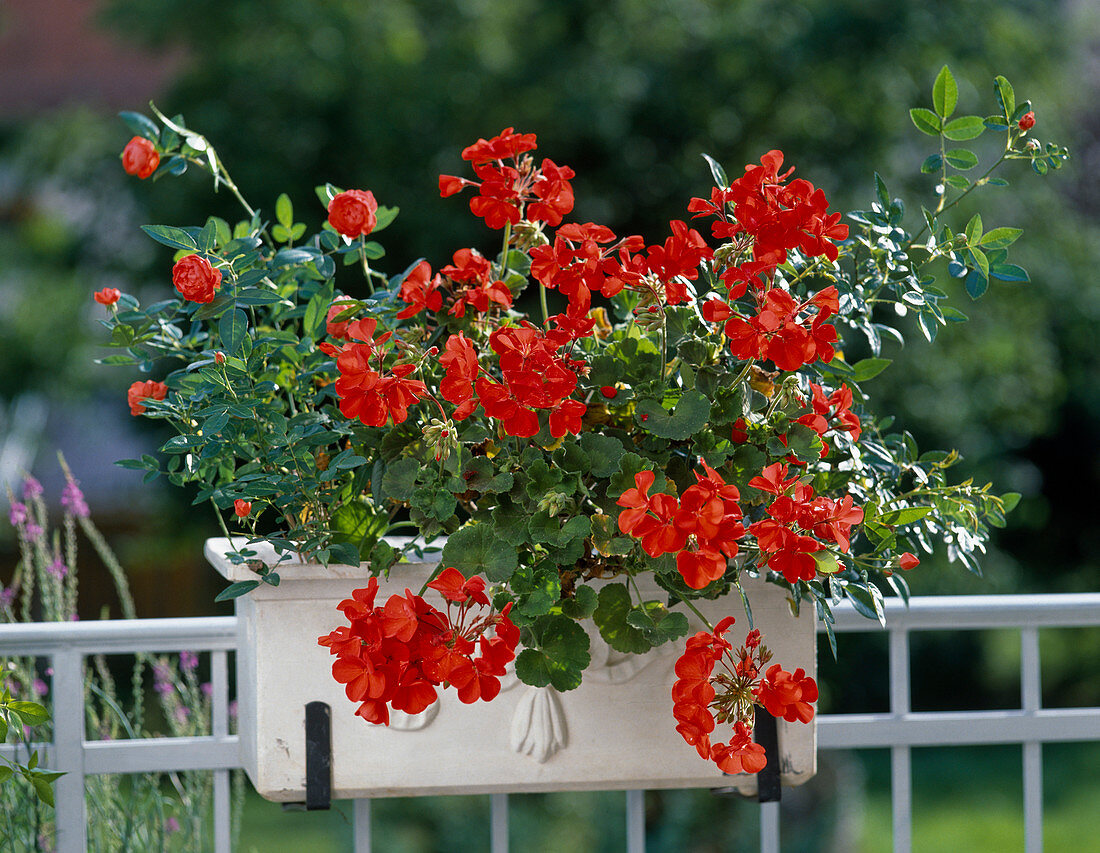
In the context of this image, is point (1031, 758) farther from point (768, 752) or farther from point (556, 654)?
point (556, 654)

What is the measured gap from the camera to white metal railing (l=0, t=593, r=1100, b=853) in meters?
1.13

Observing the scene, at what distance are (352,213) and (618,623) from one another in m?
0.41

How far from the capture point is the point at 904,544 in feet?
3.05

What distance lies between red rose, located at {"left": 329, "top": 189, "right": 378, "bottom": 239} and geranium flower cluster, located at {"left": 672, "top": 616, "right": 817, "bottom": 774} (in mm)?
437

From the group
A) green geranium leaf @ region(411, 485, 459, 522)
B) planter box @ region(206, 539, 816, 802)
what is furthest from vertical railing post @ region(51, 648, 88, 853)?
green geranium leaf @ region(411, 485, 459, 522)

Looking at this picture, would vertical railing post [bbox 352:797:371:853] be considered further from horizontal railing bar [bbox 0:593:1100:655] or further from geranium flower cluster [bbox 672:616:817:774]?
geranium flower cluster [bbox 672:616:817:774]

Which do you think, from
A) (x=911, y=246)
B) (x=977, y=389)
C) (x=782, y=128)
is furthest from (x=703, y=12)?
(x=911, y=246)

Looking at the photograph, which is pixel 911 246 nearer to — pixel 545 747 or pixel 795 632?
pixel 795 632

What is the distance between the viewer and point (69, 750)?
3.72 feet

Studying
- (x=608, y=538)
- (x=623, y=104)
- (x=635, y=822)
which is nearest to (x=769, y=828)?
(x=635, y=822)

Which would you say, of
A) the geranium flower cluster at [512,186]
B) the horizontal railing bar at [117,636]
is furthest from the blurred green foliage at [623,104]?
the geranium flower cluster at [512,186]

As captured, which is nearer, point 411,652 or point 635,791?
point 411,652

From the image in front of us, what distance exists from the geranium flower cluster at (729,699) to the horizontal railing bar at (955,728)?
1.39ft

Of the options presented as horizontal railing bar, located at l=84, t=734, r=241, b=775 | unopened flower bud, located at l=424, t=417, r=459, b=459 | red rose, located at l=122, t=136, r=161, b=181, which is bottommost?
horizontal railing bar, located at l=84, t=734, r=241, b=775
